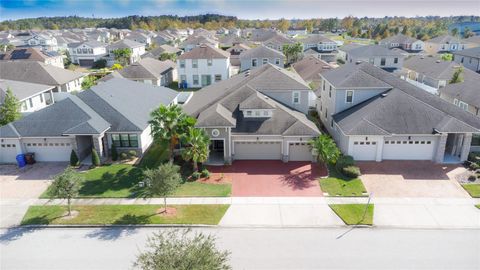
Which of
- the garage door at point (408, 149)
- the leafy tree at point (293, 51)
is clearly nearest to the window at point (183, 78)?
the leafy tree at point (293, 51)

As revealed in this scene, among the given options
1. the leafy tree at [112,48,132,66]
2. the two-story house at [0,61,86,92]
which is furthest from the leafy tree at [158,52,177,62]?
the two-story house at [0,61,86,92]

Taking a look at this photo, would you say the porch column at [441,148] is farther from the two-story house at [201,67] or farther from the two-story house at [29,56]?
the two-story house at [29,56]

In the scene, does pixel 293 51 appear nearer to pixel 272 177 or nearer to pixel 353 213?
pixel 272 177

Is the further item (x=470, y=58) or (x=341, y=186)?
(x=470, y=58)

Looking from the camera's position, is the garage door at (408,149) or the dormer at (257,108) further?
the dormer at (257,108)

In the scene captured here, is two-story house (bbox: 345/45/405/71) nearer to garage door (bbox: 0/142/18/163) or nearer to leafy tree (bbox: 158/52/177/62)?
leafy tree (bbox: 158/52/177/62)

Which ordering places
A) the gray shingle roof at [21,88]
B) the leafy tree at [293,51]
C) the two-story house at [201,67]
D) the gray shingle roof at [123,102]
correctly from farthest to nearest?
the leafy tree at [293,51] → the two-story house at [201,67] → the gray shingle roof at [21,88] → the gray shingle roof at [123,102]

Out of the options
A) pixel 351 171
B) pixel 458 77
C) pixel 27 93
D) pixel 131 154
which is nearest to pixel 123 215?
pixel 131 154
